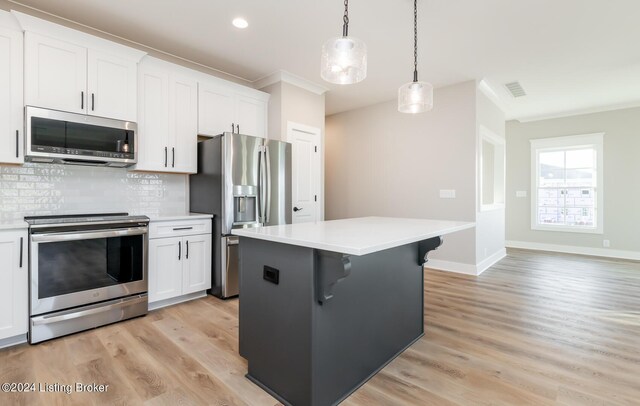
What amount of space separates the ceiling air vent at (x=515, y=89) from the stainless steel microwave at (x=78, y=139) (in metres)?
4.89

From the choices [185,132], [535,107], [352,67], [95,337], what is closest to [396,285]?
[352,67]

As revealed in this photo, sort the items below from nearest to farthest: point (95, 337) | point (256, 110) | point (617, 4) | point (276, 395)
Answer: point (276, 395) < point (95, 337) < point (617, 4) < point (256, 110)

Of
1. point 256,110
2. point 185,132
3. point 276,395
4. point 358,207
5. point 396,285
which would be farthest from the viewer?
point 358,207

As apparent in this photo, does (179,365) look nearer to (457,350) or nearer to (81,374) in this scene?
(81,374)

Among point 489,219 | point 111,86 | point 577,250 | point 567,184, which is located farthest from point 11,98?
point 577,250

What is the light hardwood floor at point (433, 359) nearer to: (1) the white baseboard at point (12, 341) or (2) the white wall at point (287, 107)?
(1) the white baseboard at point (12, 341)

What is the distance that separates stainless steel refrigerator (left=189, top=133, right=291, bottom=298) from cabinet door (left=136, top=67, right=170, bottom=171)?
434 millimetres

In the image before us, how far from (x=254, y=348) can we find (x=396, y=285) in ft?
3.32

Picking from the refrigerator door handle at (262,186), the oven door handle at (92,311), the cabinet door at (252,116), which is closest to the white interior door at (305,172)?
the cabinet door at (252,116)

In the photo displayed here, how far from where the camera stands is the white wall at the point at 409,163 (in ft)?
14.5

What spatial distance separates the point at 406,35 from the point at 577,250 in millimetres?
5538

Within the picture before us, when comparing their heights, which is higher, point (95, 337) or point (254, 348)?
point (254, 348)

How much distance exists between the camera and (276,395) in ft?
5.65

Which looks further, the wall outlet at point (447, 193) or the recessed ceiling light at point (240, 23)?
the wall outlet at point (447, 193)
